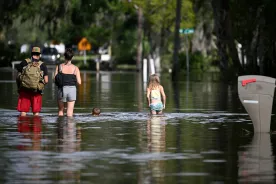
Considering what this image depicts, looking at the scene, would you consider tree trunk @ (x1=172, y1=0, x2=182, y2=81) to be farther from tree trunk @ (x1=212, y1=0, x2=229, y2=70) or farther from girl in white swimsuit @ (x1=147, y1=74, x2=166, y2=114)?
girl in white swimsuit @ (x1=147, y1=74, x2=166, y2=114)

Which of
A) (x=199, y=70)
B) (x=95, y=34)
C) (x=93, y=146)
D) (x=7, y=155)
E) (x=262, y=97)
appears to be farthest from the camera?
(x=95, y=34)

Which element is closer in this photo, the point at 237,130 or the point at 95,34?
the point at 237,130

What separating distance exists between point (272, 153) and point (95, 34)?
258 ft

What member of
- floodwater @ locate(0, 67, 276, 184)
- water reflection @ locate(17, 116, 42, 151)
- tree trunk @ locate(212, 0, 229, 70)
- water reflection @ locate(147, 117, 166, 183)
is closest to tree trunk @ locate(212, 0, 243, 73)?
tree trunk @ locate(212, 0, 229, 70)

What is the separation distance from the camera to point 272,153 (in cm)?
1550

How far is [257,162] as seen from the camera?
14.2 metres

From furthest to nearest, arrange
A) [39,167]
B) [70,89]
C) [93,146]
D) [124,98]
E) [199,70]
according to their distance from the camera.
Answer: [199,70] < [124,98] < [70,89] < [93,146] < [39,167]

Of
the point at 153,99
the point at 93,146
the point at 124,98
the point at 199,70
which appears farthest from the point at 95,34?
the point at 93,146

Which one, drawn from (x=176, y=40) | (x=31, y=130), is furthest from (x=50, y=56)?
(x=31, y=130)

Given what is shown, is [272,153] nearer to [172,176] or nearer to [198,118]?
[172,176]

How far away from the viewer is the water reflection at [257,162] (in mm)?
12438

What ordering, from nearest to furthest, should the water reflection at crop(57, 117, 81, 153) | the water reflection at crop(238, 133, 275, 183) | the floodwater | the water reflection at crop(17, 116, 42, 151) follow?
1. the water reflection at crop(238, 133, 275, 183)
2. the floodwater
3. the water reflection at crop(57, 117, 81, 153)
4. the water reflection at crop(17, 116, 42, 151)

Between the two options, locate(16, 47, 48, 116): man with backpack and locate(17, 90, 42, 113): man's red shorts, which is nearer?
locate(16, 47, 48, 116): man with backpack

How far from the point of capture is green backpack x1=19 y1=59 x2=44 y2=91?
22891 mm
